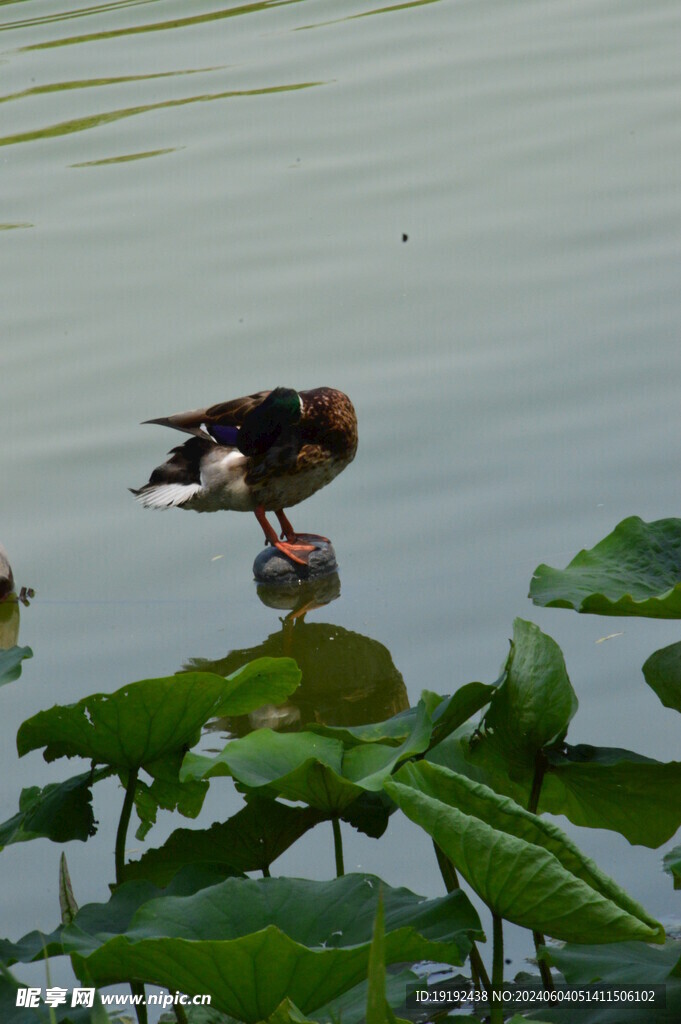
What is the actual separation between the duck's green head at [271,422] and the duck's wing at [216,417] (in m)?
0.05

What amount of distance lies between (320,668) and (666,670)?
1401mm

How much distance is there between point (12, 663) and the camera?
6.87 feet

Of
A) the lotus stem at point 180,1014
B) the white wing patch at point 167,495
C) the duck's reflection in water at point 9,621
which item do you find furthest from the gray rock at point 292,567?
the lotus stem at point 180,1014

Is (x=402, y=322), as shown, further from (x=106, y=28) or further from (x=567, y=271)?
(x=106, y=28)

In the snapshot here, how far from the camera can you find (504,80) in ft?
27.2

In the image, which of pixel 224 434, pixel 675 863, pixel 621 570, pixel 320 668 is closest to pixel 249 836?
pixel 675 863

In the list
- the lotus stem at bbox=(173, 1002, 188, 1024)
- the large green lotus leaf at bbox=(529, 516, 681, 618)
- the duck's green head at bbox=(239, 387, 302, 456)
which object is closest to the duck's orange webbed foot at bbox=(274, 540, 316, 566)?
the duck's green head at bbox=(239, 387, 302, 456)

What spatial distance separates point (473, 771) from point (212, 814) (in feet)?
2.94

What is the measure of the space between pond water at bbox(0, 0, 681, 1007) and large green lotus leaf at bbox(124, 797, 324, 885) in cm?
46

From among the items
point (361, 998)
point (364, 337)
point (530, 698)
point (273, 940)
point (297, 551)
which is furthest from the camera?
point (364, 337)

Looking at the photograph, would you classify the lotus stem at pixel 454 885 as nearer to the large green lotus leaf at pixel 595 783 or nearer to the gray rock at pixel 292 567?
the large green lotus leaf at pixel 595 783

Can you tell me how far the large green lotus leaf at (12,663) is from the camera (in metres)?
2.04

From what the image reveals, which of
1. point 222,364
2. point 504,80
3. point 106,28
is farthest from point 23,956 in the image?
point 106,28

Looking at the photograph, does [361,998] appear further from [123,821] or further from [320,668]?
[320,668]
